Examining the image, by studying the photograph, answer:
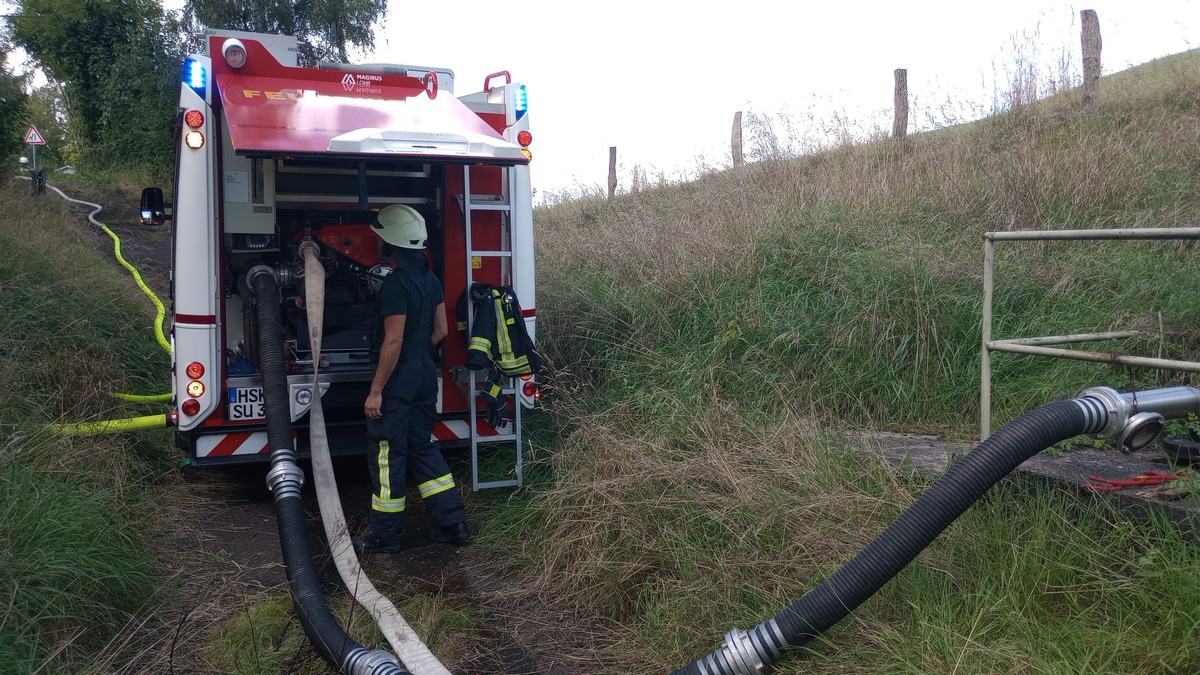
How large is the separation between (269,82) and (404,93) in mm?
772

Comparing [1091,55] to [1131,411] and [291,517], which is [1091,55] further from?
[291,517]

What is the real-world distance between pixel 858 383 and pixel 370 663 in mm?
3105

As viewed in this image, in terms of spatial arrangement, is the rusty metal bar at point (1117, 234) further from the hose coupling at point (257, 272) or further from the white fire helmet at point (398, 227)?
the hose coupling at point (257, 272)

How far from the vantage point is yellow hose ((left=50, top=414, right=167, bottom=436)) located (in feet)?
16.5

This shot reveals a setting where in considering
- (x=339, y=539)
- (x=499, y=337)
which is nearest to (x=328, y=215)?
(x=499, y=337)

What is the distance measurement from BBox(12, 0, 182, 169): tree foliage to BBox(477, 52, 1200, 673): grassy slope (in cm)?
1527

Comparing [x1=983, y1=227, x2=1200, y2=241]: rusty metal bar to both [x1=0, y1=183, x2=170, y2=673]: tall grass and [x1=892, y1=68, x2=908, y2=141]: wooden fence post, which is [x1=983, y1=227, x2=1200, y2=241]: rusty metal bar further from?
[x1=892, y1=68, x2=908, y2=141]: wooden fence post

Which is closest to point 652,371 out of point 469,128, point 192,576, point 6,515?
point 469,128

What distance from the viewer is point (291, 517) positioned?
401 cm

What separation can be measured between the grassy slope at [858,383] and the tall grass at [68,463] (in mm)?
1864

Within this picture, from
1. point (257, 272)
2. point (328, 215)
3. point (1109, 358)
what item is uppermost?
point (328, 215)

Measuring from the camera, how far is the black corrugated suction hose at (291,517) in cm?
317

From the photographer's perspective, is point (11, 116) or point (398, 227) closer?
point (398, 227)

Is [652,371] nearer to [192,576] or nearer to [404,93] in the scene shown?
[404,93]
